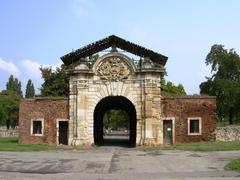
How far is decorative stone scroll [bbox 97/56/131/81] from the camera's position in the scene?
3675cm

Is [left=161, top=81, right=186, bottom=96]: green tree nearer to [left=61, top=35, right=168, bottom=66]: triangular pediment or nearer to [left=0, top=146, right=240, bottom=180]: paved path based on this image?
[left=61, top=35, right=168, bottom=66]: triangular pediment

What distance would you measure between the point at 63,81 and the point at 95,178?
161 feet

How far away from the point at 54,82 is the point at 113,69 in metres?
29.9

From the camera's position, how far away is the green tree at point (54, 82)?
6469cm

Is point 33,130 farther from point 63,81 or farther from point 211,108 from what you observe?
point 63,81

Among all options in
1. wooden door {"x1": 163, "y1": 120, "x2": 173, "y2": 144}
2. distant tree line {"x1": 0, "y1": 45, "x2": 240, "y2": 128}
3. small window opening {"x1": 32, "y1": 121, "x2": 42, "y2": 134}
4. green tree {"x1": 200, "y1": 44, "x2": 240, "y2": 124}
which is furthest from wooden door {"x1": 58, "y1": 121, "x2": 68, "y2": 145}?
green tree {"x1": 200, "y1": 44, "x2": 240, "y2": 124}

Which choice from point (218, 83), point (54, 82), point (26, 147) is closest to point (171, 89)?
point (218, 83)

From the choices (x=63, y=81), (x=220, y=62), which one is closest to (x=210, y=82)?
(x=220, y=62)

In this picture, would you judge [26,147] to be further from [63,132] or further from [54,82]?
[54,82]

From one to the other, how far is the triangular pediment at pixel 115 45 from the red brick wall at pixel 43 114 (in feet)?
12.0

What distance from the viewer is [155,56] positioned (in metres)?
37.5

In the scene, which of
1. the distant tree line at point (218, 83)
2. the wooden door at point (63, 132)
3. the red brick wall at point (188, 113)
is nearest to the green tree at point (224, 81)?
the distant tree line at point (218, 83)

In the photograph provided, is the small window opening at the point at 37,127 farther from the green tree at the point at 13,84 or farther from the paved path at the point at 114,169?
the green tree at the point at 13,84

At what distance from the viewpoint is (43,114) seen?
3834 cm
